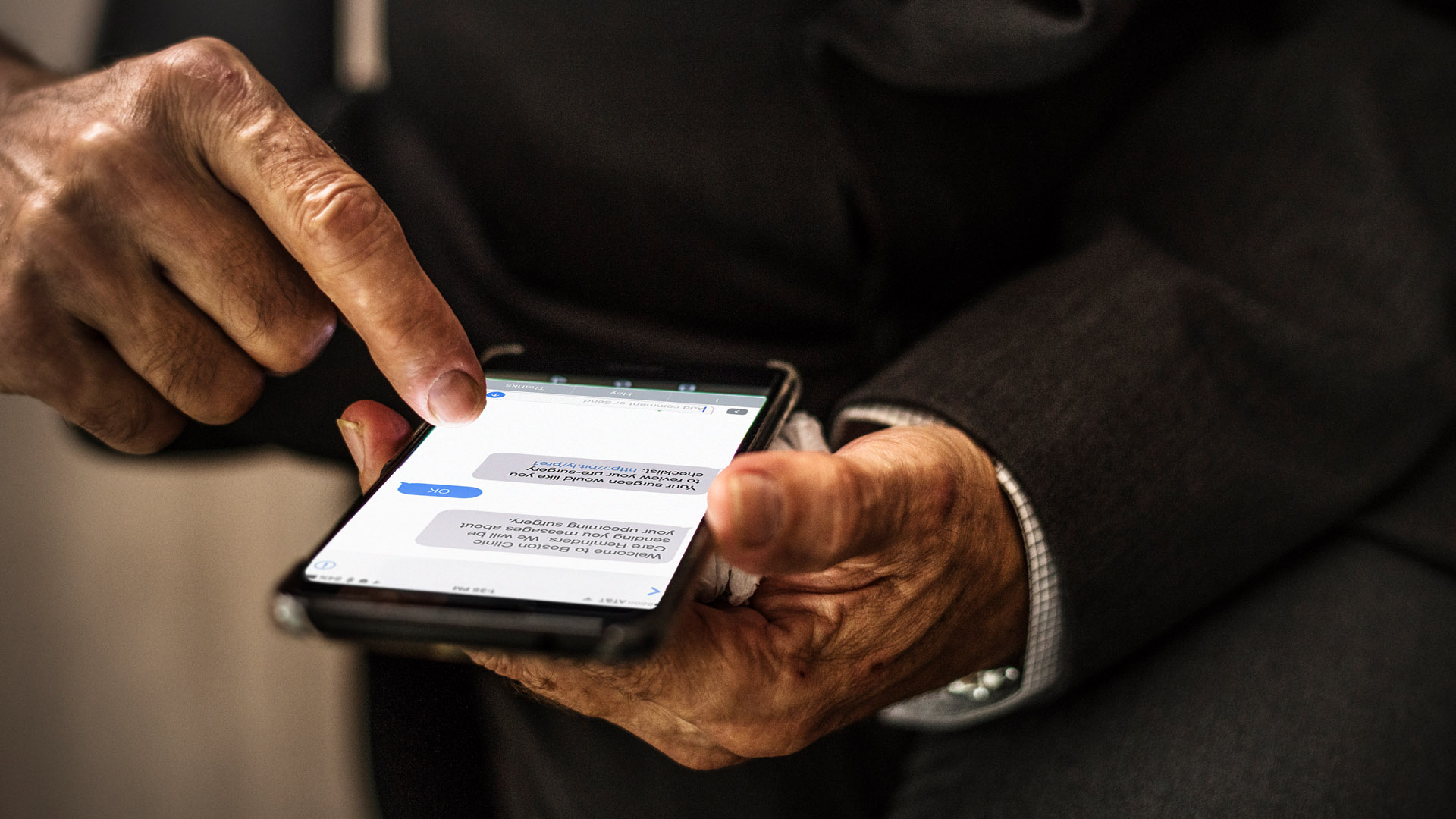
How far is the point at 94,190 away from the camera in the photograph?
1.14 feet

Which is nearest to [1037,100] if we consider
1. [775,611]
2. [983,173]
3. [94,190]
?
[983,173]

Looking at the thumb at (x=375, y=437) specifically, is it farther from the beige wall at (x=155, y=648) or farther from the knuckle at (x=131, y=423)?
the beige wall at (x=155, y=648)

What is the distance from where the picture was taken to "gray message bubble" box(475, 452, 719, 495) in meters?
0.35

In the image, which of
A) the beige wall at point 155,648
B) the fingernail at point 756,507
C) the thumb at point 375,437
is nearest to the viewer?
the fingernail at point 756,507

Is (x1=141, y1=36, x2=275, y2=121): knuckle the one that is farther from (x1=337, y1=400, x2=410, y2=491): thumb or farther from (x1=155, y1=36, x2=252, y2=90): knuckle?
(x1=337, y1=400, x2=410, y2=491): thumb

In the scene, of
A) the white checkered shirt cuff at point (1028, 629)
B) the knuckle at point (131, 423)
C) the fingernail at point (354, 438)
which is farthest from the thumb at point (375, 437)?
the white checkered shirt cuff at point (1028, 629)

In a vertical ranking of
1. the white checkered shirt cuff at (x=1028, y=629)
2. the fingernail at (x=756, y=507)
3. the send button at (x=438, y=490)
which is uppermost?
the fingernail at (x=756, y=507)

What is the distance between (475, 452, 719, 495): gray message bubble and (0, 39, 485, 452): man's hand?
0.03 m

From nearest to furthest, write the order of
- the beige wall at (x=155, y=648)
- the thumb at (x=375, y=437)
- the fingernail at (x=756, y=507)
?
the fingernail at (x=756, y=507) → the thumb at (x=375, y=437) → the beige wall at (x=155, y=648)

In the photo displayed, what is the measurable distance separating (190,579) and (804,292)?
0.85 m

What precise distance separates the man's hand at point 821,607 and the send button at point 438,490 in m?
0.03

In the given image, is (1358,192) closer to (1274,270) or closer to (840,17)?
(1274,270)

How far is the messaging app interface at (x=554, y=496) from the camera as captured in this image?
0.30 meters

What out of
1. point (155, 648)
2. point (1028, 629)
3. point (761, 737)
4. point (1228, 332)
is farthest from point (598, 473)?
point (155, 648)
